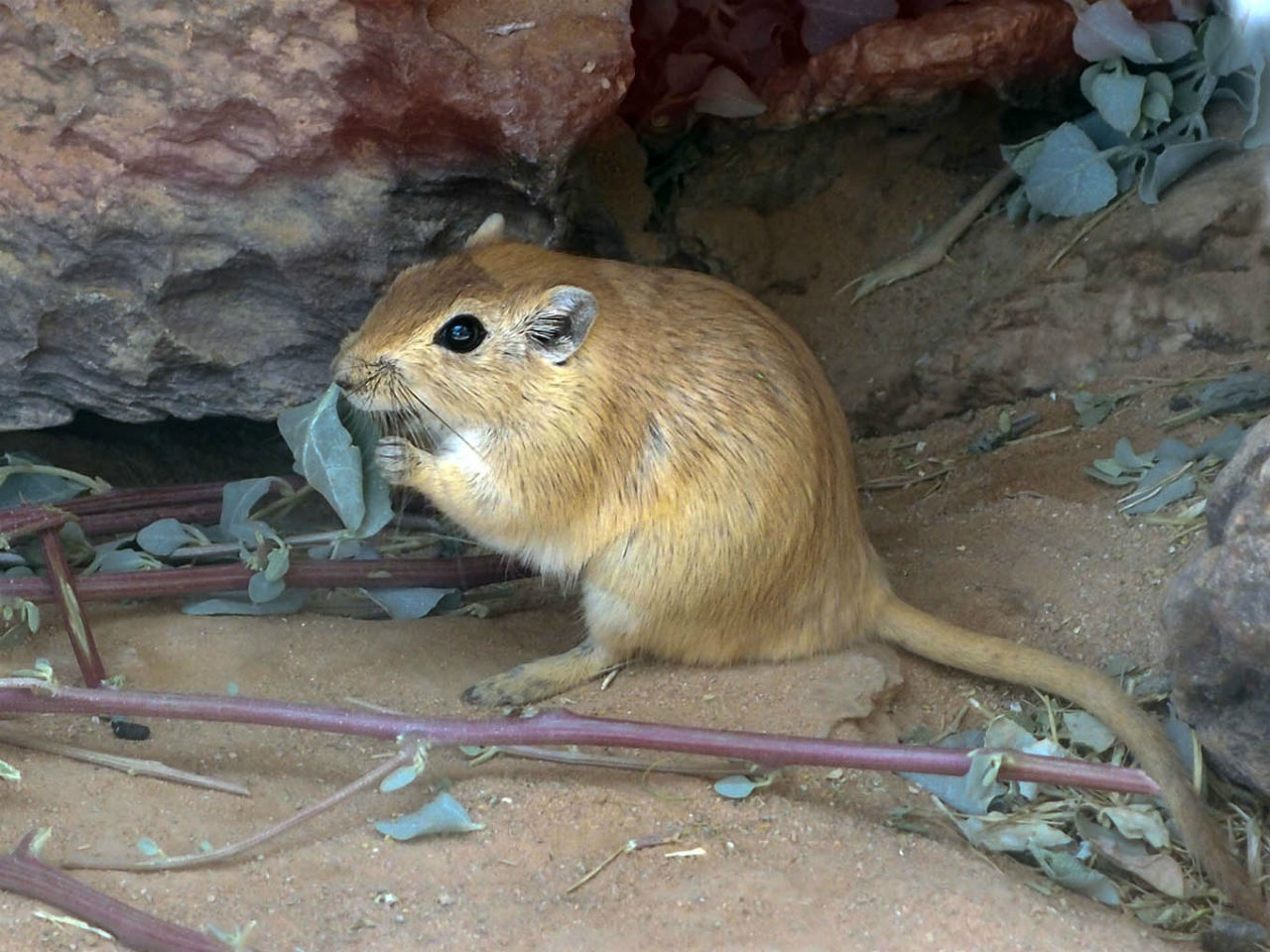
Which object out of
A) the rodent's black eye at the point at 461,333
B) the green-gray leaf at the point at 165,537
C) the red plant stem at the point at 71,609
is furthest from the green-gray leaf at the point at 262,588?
the rodent's black eye at the point at 461,333

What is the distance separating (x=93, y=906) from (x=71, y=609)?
3.67 ft

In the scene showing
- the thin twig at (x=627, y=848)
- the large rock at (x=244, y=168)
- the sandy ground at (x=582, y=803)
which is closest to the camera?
the sandy ground at (x=582, y=803)

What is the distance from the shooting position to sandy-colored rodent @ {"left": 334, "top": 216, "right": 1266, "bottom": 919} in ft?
11.9

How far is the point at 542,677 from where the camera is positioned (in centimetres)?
381

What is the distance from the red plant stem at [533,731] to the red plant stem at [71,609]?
31 centimetres

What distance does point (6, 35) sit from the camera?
3.41m

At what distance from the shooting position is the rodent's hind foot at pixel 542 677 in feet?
12.2

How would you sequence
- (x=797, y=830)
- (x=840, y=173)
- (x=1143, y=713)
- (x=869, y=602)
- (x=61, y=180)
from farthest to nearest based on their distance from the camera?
(x=840, y=173)
(x=869, y=602)
(x=61, y=180)
(x=1143, y=713)
(x=797, y=830)

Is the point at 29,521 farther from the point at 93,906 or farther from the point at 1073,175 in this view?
the point at 1073,175

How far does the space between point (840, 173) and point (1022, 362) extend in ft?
3.40

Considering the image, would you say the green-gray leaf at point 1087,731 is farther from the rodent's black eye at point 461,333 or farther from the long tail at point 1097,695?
the rodent's black eye at point 461,333

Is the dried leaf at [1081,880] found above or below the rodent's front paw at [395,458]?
below

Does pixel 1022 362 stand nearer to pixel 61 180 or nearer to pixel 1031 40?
pixel 1031 40

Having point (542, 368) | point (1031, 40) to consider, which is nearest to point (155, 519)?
point (542, 368)
